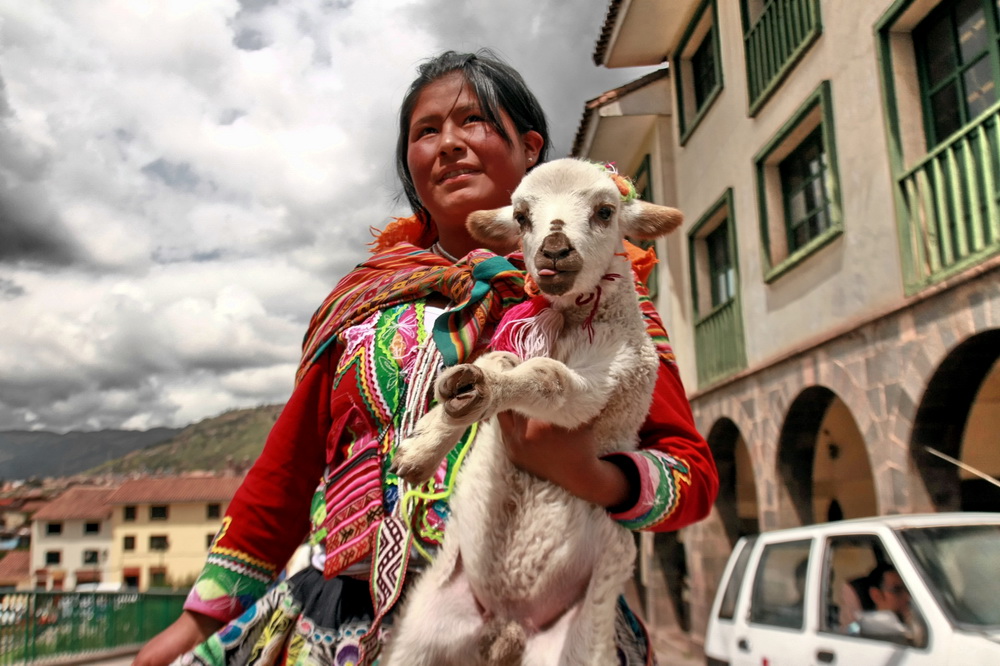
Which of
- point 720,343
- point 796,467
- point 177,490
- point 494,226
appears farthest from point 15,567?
point 494,226

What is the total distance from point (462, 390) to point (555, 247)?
46 cm

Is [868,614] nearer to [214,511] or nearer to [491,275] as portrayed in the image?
[491,275]

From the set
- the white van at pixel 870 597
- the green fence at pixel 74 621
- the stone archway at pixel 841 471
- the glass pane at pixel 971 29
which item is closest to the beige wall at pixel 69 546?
the green fence at pixel 74 621

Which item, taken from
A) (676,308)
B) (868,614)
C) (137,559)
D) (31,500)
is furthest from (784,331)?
(31,500)

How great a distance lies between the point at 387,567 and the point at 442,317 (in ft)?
1.87

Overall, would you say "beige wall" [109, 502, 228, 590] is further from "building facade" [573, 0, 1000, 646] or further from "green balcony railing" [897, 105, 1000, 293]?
"green balcony railing" [897, 105, 1000, 293]

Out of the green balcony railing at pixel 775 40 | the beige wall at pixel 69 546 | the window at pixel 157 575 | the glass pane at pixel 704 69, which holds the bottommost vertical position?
the window at pixel 157 575

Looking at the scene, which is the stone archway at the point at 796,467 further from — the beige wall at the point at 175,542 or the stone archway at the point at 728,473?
the beige wall at the point at 175,542

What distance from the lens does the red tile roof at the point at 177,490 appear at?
8244cm

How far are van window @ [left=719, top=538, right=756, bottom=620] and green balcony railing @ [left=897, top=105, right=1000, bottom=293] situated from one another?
116 inches

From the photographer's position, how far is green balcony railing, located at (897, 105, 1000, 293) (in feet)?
22.1

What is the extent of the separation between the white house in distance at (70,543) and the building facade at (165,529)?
3236 mm

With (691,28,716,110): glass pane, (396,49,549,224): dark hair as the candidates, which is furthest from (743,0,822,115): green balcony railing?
(396,49,549,224): dark hair

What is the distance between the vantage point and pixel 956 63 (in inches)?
290
